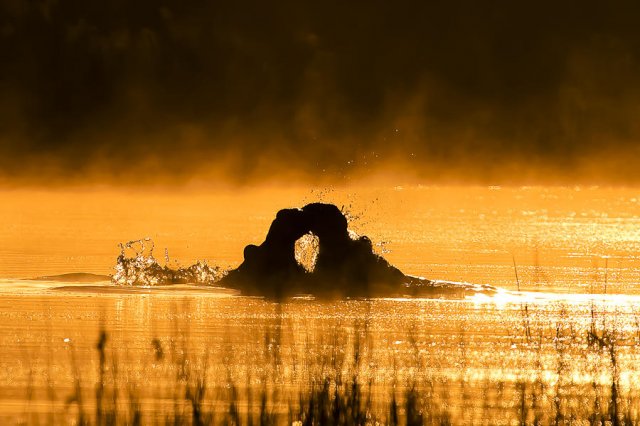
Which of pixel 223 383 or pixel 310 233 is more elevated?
pixel 310 233

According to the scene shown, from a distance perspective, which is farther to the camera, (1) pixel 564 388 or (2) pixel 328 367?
(2) pixel 328 367

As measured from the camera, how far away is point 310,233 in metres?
54.5

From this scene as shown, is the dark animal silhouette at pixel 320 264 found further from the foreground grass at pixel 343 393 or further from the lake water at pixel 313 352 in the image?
the foreground grass at pixel 343 393

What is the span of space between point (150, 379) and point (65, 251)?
205 ft

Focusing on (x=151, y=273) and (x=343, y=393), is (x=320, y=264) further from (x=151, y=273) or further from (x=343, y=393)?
(x=343, y=393)

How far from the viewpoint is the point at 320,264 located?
178 ft

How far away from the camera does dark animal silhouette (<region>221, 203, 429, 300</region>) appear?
5344 centimetres

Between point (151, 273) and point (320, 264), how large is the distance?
21.4 feet

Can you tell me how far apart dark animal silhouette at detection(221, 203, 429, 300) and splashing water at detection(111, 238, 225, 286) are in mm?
2115

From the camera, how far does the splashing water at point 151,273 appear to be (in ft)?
180

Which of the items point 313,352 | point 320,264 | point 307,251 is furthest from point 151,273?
point 313,352

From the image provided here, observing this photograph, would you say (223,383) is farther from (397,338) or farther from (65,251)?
(65,251)

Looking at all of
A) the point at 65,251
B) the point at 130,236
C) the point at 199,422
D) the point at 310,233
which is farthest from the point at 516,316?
the point at 130,236

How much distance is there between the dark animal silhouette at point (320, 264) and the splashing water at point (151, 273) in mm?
2115
